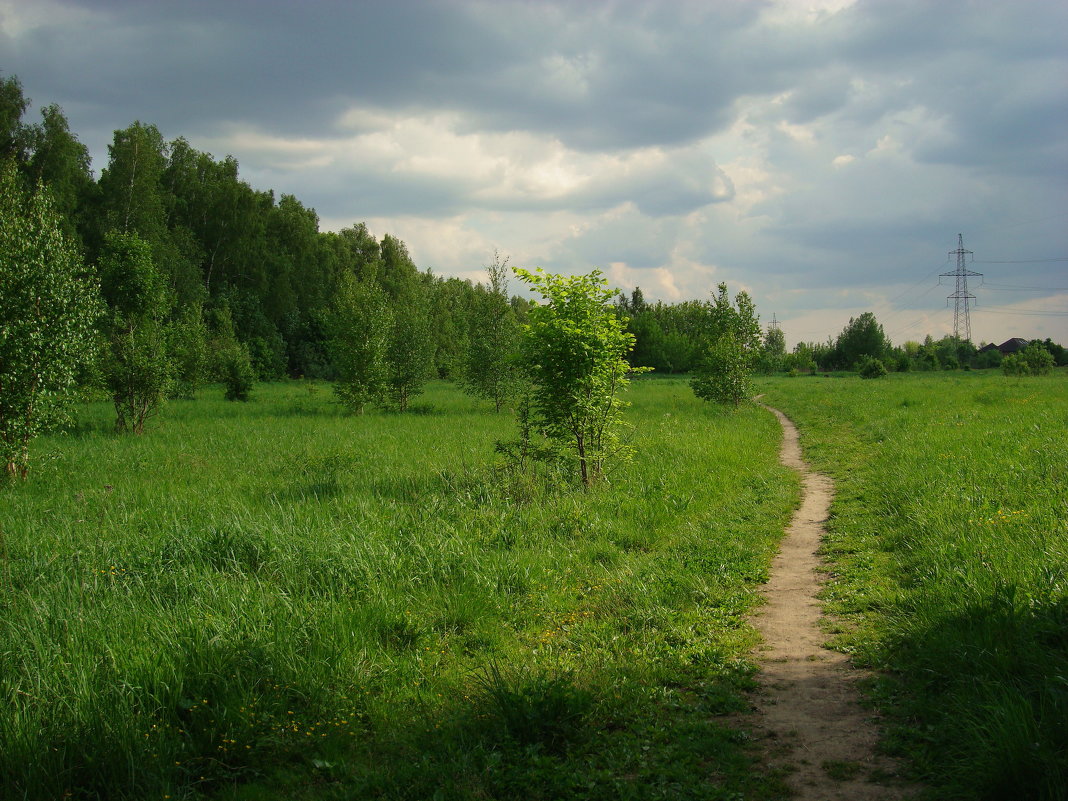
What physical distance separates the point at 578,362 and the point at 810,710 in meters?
7.91

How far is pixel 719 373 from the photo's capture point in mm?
29609

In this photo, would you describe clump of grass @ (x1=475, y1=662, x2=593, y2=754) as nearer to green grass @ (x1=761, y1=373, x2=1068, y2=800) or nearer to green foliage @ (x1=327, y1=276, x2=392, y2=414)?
green grass @ (x1=761, y1=373, x2=1068, y2=800)

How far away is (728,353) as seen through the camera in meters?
29.2

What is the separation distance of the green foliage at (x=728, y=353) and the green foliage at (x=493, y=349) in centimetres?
921

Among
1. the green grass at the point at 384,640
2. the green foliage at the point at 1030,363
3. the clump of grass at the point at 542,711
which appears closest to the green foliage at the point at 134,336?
the green grass at the point at 384,640

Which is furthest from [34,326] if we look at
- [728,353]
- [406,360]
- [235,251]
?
[235,251]

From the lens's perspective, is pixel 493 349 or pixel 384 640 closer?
pixel 384 640

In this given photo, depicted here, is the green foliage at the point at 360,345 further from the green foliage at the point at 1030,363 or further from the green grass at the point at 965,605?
the green foliage at the point at 1030,363

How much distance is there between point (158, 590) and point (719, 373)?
2633 cm

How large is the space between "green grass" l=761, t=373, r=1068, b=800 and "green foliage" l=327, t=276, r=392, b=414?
908 inches

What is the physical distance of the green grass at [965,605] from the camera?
11.7 feet

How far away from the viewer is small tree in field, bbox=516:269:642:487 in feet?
38.7

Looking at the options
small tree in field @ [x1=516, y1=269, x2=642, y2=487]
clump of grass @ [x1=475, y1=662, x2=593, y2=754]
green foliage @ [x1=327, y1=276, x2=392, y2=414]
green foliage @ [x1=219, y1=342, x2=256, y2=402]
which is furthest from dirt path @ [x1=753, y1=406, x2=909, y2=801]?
green foliage @ [x1=219, y1=342, x2=256, y2=402]

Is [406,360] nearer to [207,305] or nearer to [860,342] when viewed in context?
[207,305]
